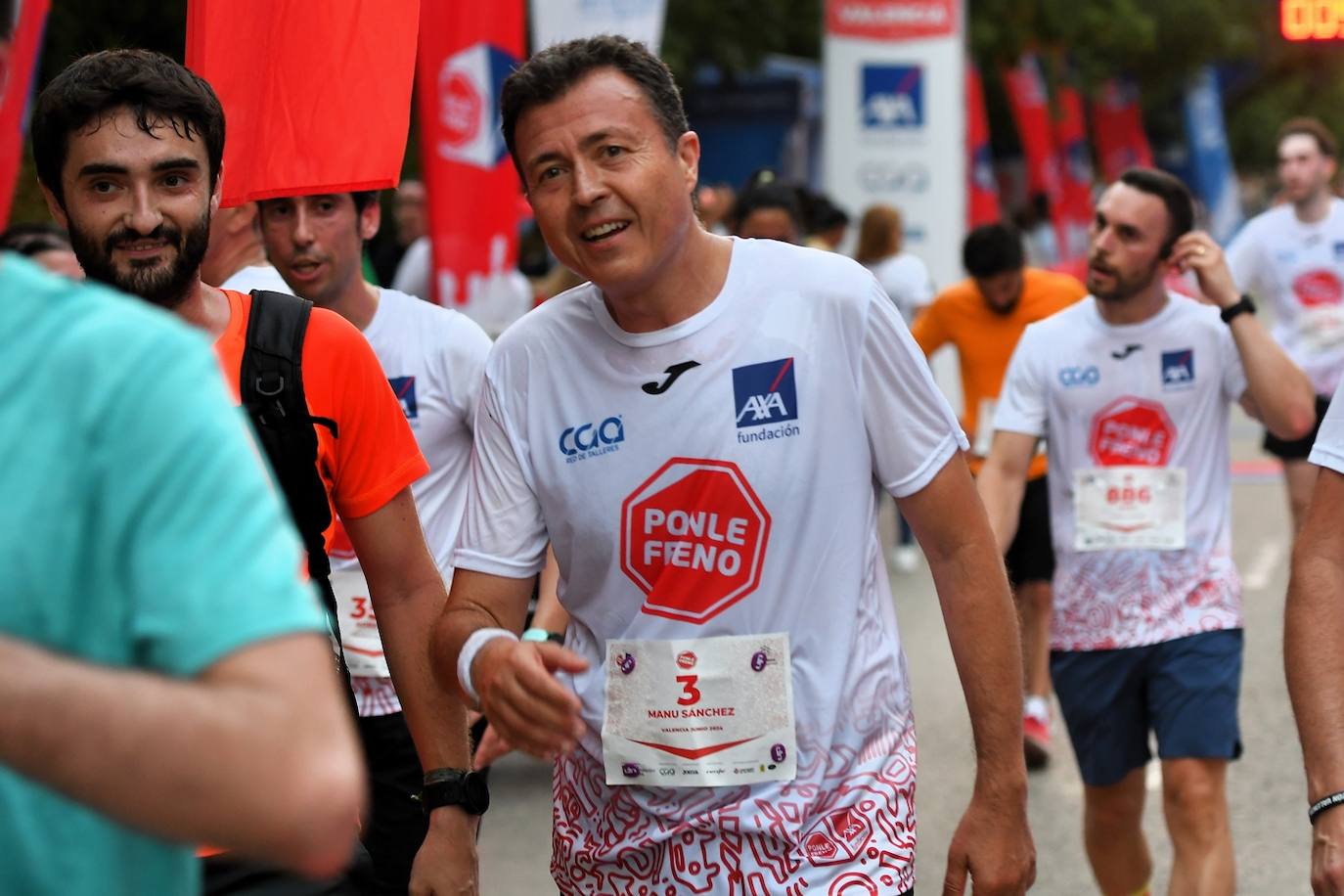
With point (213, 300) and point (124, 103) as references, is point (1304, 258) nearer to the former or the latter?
point (213, 300)

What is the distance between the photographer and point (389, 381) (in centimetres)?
479

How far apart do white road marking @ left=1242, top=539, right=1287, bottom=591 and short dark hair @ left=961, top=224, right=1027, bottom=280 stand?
3.56m

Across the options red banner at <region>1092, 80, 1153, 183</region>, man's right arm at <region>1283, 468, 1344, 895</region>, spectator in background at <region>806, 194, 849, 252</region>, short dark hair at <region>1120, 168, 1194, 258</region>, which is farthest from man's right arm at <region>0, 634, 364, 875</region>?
red banner at <region>1092, 80, 1153, 183</region>

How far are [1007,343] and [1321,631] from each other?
18.9 feet

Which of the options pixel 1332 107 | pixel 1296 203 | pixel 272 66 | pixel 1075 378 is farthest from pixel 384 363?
pixel 1332 107

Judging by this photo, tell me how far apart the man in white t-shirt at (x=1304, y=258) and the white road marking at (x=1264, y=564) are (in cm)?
147

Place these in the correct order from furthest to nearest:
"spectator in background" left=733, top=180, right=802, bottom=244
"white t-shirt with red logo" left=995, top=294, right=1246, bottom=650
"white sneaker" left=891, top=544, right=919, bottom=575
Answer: "white sneaker" left=891, top=544, right=919, bottom=575 → "spectator in background" left=733, top=180, right=802, bottom=244 → "white t-shirt with red logo" left=995, top=294, right=1246, bottom=650

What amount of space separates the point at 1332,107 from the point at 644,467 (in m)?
67.2

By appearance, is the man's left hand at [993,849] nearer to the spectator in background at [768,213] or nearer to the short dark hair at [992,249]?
the short dark hair at [992,249]

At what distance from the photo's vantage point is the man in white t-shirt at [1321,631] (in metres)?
3.38

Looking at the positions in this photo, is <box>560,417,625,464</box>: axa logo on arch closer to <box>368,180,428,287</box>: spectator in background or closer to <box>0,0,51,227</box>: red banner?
<box>0,0,51,227</box>: red banner

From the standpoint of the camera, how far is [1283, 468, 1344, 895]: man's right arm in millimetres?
3375

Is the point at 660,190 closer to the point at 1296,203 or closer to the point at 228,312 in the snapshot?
the point at 228,312

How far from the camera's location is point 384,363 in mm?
4844
